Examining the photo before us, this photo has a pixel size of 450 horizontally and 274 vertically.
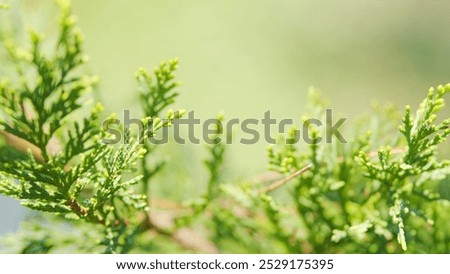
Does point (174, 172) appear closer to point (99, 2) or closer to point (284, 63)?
point (284, 63)

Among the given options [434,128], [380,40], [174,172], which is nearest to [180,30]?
[380,40]

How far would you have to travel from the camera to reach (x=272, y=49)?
15.6ft

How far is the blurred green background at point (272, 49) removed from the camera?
424 cm

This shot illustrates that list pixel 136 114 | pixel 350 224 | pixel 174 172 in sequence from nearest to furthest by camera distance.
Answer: pixel 350 224 < pixel 136 114 < pixel 174 172

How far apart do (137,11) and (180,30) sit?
1.36 feet

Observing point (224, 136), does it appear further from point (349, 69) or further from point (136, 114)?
point (349, 69)

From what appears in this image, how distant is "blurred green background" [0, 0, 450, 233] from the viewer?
424cm

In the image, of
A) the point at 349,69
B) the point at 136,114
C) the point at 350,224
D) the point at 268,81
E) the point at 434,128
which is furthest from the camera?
the point at 349,69

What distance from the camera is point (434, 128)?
3.66 ft

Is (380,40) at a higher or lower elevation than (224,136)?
higher

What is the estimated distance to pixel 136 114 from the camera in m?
1.84
